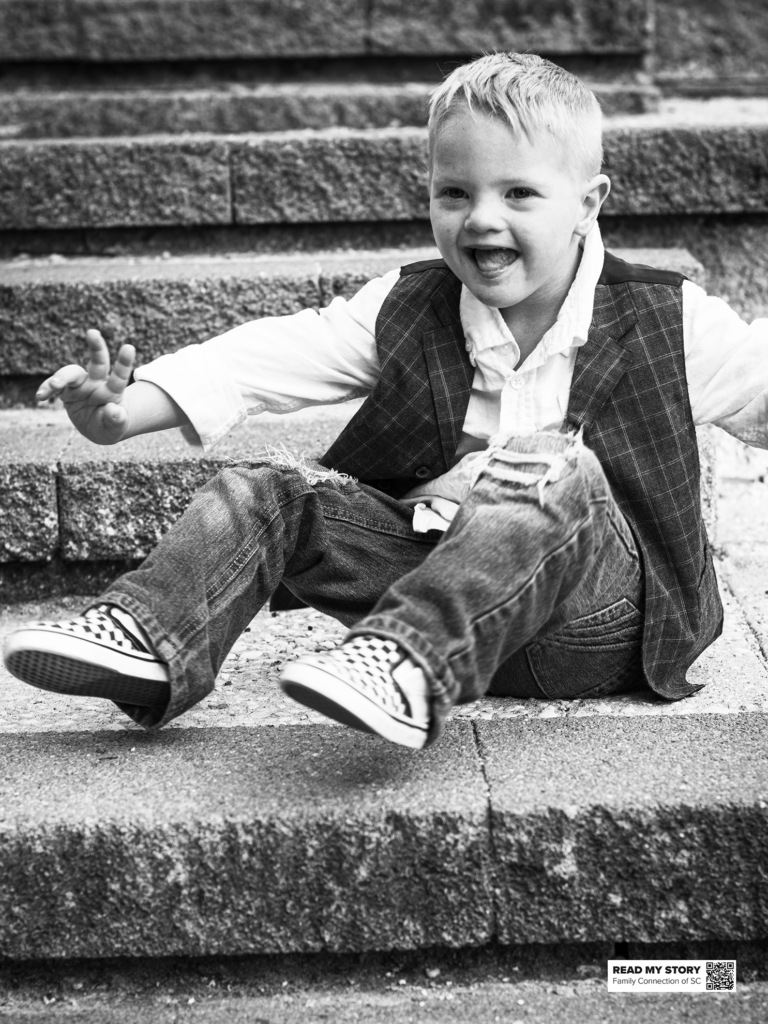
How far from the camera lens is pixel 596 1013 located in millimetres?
1397

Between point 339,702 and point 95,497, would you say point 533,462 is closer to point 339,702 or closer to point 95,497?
point 339,702

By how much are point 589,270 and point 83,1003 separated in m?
1.17

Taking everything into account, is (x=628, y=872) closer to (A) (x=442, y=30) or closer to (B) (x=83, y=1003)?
(B) (x=83, y=1003)

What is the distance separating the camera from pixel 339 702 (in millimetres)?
1274

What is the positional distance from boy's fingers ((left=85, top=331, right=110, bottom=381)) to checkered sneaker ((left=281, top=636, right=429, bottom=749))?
463 millimetres

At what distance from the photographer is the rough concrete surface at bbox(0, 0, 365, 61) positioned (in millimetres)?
3338

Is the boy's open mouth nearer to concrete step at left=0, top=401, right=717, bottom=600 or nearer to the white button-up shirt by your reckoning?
the white button-up shirt

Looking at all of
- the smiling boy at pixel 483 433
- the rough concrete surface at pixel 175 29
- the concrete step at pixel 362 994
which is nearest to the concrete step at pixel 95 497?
the smiling boy at pixel 483 433

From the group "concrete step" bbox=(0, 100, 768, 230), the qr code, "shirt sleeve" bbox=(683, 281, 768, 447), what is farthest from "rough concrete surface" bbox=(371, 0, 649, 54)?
the qr code

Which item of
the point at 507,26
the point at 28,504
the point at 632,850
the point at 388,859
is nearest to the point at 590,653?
the point at 632,850

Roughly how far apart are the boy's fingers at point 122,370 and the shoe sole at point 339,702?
427 mm

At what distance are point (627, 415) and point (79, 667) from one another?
803 millimetres

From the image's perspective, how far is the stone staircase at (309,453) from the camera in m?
1.39

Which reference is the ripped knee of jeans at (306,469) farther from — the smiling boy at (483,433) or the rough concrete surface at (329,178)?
the rough concrete surface at (329,178)
